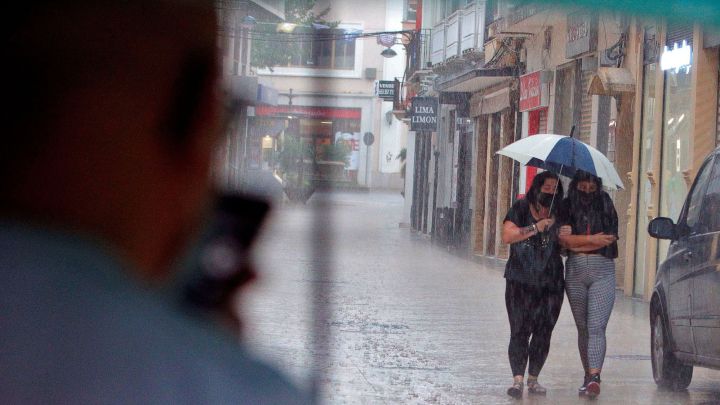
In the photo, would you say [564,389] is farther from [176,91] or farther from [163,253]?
[163,253]

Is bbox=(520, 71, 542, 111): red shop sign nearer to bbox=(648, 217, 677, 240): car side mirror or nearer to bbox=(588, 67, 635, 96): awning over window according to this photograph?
bbox=(588, 67, 635, 96): awning over window

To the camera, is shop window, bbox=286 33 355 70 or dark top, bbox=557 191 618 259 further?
shop window, bbox=286 33 355 70

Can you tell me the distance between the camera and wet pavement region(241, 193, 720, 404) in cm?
937

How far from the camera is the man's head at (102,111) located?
959 centimetres

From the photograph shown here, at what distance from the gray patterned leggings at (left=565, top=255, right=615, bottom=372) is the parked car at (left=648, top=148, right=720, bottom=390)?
0.44m

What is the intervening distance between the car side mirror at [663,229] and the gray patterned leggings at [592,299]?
349mm

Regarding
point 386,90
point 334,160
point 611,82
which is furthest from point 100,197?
point 334,160

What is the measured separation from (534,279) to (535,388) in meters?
0.77

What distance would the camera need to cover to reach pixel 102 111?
1015 centimetres

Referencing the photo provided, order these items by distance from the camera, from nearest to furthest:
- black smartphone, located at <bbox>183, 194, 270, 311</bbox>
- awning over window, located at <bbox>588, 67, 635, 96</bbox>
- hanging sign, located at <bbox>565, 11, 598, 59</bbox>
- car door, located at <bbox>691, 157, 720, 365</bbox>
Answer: car door, located at <bbox>691, 157, 720, 365</bbox> → black smartphone, located at <bbox>183, 194, 270, 311</bbox> → awning over window, located at <bbox>588, 67, 635, 96</bbox> → hanging sign, located at <bbox>565, 11, 598, 59</bbox>

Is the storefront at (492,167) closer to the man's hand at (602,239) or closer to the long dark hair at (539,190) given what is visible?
the long dark hair at (539,190)

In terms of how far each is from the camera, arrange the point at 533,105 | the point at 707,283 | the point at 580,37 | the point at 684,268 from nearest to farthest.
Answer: the point at 707,283, the point at 684,268, the point at 580,37, the point at 533,105

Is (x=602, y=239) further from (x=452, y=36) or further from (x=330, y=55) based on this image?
(x=330, y=55)

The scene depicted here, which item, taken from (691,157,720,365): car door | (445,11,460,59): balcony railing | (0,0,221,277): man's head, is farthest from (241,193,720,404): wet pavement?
(445,11,460,59): balcony railing
